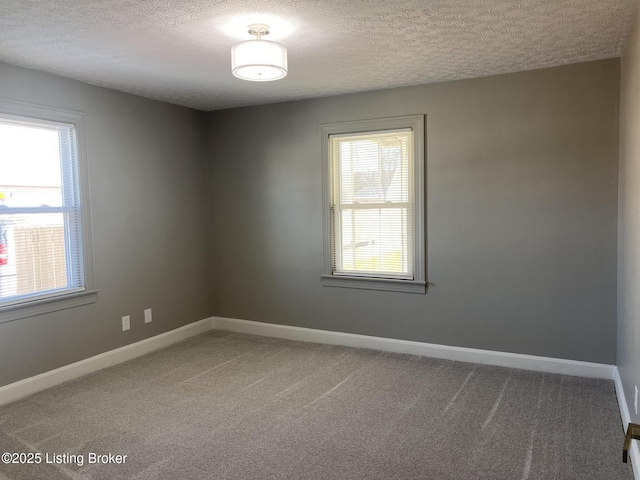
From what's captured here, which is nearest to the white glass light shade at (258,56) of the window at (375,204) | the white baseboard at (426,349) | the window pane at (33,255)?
the window at (375,204)

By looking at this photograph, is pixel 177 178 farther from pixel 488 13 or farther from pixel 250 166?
pixel 488 13

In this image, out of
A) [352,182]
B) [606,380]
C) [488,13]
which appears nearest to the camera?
[488,13]

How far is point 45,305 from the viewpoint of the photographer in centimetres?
369

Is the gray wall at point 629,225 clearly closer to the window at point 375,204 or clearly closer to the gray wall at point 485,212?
the gray wall at point 485,212

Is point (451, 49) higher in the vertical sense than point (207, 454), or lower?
higher

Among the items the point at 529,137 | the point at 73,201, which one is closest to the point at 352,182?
the point at 529,137

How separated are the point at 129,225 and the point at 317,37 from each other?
2.44 meters

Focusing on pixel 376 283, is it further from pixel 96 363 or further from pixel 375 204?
pixel 96 363

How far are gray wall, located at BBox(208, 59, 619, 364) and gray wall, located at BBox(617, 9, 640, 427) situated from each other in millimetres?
225

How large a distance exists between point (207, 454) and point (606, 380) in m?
2.85

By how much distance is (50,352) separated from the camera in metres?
3.74

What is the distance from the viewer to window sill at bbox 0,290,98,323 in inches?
136

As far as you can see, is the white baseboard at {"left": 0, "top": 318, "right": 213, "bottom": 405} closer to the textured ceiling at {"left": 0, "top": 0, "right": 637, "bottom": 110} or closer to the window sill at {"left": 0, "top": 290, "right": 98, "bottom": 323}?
the window sill at {"left": 0, "top": 290, "right": 98, "bottom": 323}

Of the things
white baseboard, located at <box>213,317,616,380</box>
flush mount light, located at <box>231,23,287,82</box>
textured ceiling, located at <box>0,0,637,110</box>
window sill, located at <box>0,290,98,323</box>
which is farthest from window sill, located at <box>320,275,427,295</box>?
flush mount light, located at <box>231,23,287,82</box>
